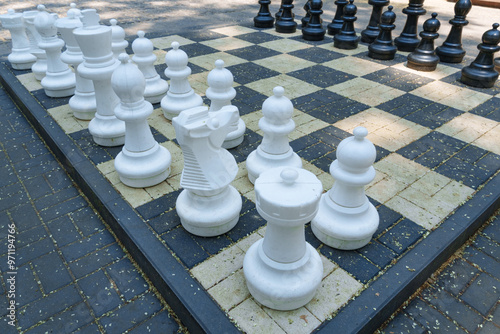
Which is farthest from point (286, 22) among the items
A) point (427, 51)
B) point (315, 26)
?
point (427, 51)

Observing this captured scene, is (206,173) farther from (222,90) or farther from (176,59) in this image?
(176,59)

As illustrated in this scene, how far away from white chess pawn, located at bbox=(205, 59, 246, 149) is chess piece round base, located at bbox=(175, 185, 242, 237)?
929 millimetres

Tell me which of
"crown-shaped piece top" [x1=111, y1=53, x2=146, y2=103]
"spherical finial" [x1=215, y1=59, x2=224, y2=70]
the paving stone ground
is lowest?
the paving stone ground

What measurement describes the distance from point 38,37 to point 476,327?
567 cm

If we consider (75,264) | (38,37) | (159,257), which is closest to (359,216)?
(159,257)

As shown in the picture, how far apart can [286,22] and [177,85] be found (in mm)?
3863

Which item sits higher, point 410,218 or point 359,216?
point 359,216

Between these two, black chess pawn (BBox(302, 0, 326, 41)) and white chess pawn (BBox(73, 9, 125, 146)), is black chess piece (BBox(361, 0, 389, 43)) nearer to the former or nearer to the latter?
black chess pawn (BBox(302, 0, 326, 41))

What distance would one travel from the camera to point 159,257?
6.98 ft

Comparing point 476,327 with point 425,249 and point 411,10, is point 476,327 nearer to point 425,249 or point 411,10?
point 425,249

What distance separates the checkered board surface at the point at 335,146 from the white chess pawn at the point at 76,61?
14cm

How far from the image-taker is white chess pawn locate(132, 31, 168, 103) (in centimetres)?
371

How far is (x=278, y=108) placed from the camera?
2473 millimetres

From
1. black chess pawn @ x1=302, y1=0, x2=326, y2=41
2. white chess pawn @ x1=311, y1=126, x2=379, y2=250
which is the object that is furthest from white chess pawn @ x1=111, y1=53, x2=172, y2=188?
black chess pawn @ x1=302, y1=0, x2=326, y2=41
